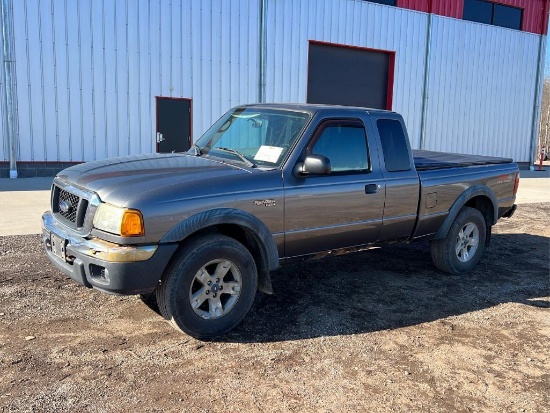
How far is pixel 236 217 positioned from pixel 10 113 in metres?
10.7

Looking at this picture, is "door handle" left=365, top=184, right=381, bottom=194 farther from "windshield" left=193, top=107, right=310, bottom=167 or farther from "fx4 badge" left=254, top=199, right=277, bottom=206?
"fx4 badge" left=254, top=199, right=277, bottom=206

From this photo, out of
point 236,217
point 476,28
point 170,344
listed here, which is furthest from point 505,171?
point 476,28

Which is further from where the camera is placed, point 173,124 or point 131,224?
Result: point 173,124

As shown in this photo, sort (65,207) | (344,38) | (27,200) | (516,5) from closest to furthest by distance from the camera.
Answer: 1. (65,207)
2. (27,200)
3. (344,38)
4. (516,5)

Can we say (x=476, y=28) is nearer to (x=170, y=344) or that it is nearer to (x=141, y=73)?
(x=141, y=73)

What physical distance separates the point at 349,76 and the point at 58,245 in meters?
15.1

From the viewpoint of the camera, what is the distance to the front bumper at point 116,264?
3504 mm

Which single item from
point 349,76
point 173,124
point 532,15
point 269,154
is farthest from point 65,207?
point 532,15

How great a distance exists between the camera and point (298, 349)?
3828 mm

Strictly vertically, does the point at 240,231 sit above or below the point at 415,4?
below

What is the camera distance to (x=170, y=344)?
3.82m

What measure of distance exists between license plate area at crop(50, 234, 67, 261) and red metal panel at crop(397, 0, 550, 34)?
1678cm

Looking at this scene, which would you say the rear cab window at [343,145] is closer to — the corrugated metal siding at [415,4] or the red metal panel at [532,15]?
the corrugated metal siding at [415,4]

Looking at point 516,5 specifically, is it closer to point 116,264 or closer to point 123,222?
point 123,222
